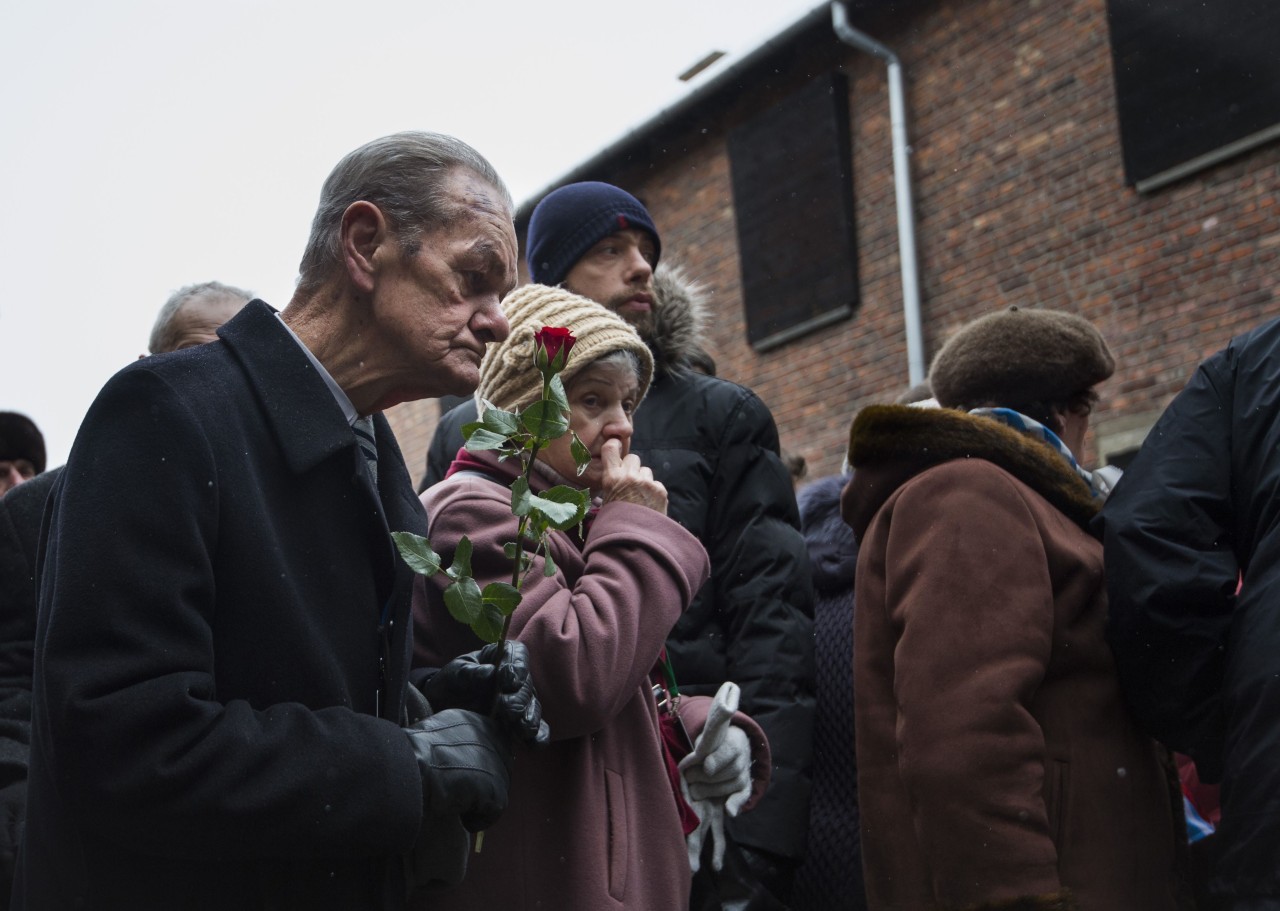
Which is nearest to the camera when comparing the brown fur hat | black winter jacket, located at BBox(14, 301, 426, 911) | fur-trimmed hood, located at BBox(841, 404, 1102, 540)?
black winter jacket, located at BBox(14, 301, 426, 911)

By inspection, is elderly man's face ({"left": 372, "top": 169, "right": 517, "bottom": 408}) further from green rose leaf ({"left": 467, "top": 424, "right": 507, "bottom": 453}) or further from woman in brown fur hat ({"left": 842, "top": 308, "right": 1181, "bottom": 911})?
woman in brown fur hat ({"left": 842, "top": 308, "right": 1181, "bottom": 911})

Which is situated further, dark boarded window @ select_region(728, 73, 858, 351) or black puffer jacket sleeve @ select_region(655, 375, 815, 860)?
dark boarded window @ select_region(728, 73, 858, 351)

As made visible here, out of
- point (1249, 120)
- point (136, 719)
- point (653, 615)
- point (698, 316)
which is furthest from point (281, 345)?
point (1249, 120)

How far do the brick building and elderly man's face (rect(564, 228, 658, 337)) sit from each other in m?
5.72

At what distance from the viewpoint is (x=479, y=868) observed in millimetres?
2109

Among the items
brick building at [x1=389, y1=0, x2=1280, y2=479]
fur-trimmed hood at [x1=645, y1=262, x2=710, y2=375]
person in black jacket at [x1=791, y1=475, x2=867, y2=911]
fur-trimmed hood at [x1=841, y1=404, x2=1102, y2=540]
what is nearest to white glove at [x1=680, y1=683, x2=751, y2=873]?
person in black jacket at [x1=791, y1=475, x2=867, y2=911]

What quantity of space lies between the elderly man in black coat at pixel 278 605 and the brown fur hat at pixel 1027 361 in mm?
1394

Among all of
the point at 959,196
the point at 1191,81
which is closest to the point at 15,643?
the point at 1191,81

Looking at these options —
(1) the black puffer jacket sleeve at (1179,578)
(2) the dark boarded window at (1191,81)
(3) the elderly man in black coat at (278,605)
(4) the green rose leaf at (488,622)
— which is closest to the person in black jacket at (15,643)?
(3) the elderly man in black coat at (278,605)

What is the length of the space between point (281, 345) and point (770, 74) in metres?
10.2

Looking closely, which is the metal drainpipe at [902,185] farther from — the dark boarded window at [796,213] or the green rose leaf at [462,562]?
the green rose leaf at [462,562]

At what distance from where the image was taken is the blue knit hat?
3.51 metres

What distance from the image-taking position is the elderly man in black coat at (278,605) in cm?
150

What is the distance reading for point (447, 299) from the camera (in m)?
1.92
